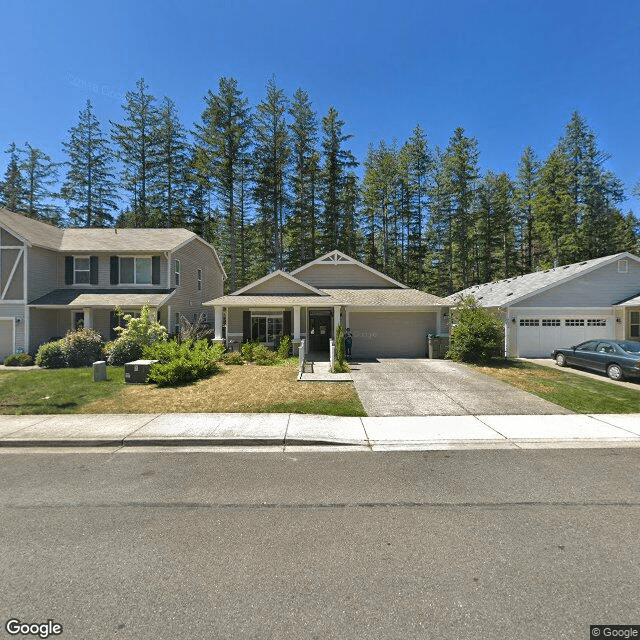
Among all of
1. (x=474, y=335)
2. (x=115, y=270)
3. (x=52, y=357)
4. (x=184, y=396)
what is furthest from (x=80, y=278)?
(x=474, y=335)

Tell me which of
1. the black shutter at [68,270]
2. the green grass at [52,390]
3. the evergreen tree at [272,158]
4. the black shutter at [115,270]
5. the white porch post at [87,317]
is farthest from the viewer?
the evergreen tree at [272,158]

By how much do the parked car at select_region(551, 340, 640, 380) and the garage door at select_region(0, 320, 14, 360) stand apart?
27820 millimetres

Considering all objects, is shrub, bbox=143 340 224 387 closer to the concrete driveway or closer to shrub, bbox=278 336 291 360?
shrub, bbox=278 336 291 360

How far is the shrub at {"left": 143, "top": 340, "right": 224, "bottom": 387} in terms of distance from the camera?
11438 millimetres

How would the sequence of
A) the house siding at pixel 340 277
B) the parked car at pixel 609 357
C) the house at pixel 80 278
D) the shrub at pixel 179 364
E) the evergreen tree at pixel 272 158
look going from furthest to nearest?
1. the evergreen tree at pixel 272 158
2. the house siding at pixel 340 277
3. the house at pixel 80 278
4. the parked car at pixel 609 357
5. the shrub at pixel 179 364

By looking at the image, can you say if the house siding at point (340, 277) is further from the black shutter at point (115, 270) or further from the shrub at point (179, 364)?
the black shutter at point (115, 270)

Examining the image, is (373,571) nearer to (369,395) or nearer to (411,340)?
(369,395)

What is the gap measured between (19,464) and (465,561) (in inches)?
271

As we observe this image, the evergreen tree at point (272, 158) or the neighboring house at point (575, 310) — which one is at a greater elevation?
the evergreen tree at point (272, 158)

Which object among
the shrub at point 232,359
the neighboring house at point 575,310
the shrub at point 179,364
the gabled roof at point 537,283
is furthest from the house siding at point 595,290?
the shrub at point 179,364

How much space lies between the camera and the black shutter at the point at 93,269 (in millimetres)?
20422

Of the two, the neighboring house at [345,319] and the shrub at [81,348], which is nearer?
the shrub at [81,348]

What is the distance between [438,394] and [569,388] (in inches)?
179

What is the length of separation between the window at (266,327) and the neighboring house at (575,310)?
12317 millimetres
